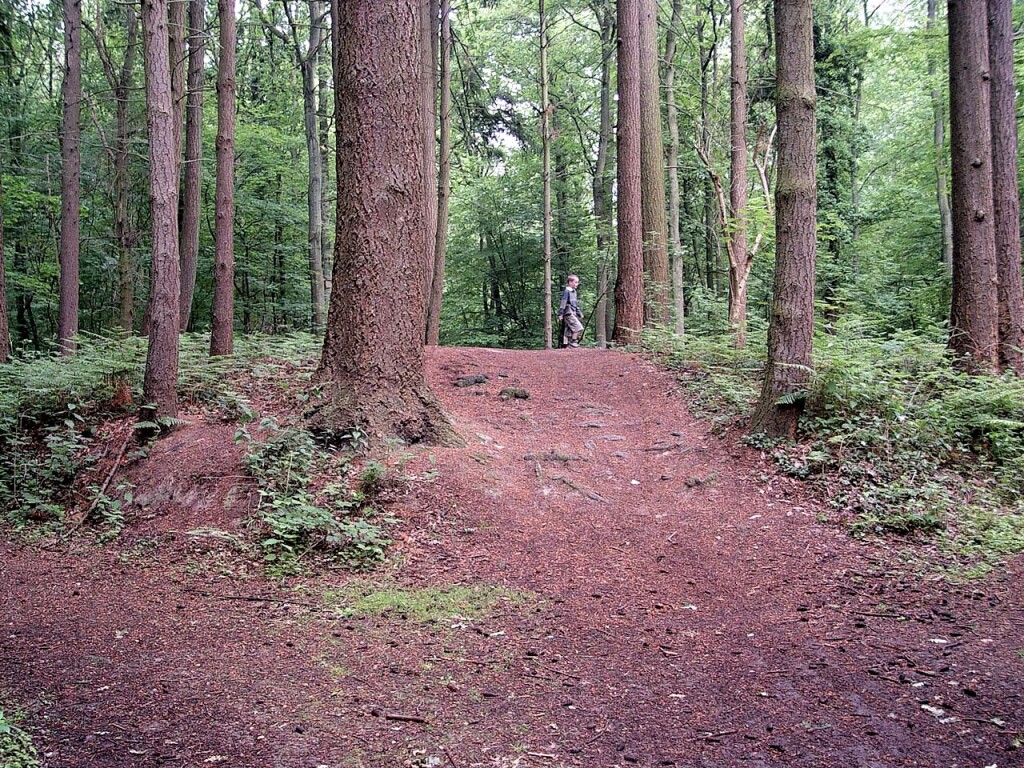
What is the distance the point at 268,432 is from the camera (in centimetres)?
705

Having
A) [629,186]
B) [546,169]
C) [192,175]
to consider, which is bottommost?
[629,186]

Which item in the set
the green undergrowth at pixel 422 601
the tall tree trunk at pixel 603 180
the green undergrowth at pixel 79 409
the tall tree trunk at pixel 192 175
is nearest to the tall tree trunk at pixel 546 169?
the tall tree trunk at pixel 603 180

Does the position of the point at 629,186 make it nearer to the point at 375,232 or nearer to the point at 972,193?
the point at 972,193

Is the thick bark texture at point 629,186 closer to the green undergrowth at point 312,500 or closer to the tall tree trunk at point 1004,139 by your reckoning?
the tall tree trunk at point 1004,139

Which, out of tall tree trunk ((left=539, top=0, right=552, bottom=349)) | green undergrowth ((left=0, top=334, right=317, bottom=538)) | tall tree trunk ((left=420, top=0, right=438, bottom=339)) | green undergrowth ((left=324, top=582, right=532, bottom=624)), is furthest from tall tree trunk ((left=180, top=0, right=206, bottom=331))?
green undergrowth ((left=324, top=582, right=532, bottom=624))

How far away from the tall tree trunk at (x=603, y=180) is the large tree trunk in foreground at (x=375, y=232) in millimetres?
12790

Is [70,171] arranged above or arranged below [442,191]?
above

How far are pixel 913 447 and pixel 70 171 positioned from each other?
15.8m

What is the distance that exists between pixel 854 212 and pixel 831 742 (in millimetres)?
19896

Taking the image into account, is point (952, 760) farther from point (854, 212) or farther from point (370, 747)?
point (854, 212)

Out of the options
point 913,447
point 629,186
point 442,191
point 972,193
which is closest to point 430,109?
point 442,191

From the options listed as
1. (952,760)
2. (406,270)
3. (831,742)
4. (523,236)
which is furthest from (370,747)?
(523,236)

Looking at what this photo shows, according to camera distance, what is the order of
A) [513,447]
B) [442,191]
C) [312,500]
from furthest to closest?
[442,191] → [513,447] → [312,500]

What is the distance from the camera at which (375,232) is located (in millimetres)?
6902
